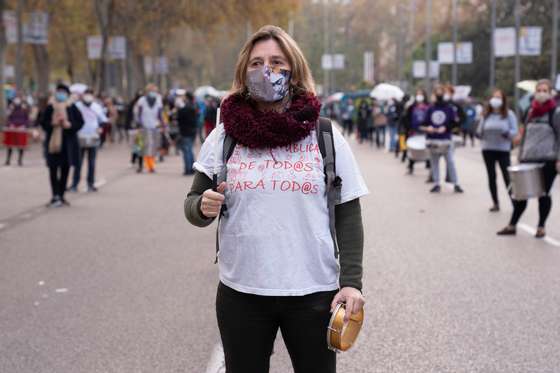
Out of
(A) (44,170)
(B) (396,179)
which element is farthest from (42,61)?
(B) (396,179)

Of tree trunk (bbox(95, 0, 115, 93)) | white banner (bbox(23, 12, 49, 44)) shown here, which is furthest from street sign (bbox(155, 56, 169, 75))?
white banner (bbox(23, 12, 49, 44))

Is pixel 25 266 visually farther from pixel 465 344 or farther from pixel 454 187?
pixel 454 187

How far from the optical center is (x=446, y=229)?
11.9 m

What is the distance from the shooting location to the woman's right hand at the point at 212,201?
10.5ft

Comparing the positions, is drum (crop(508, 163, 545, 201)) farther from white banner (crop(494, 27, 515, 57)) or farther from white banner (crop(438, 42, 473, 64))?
white banner (crop(438, 42, 473, 64))

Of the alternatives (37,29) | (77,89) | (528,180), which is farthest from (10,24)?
(528,180)

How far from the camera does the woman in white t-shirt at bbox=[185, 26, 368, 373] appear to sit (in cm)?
324

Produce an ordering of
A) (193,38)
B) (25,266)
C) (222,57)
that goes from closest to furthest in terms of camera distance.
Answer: (25,266) → (193,38) → (222,57)

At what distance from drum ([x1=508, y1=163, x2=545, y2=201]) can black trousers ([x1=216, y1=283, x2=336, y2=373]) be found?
7.53 metres

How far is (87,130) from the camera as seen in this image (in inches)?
671

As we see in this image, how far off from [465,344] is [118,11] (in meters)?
45.6

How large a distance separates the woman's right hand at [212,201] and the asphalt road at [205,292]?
256cm

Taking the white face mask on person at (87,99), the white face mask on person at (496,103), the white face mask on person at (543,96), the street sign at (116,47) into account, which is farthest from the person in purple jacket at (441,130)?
the street sign at (116,47)

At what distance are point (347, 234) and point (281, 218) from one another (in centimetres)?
25
